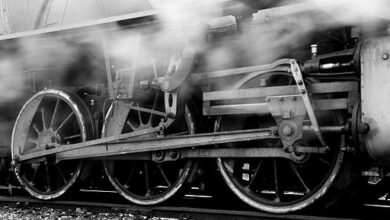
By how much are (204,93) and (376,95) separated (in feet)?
4.72

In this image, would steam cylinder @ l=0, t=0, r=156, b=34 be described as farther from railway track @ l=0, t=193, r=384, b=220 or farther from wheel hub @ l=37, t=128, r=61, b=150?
railway track @ l=0, t=193, r=384, b=220

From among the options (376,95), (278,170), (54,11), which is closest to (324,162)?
(278,170)

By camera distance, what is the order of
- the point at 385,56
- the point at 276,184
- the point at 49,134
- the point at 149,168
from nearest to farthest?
1. the point at 385,56
2. the point at 276,184
3. the point at 149,168
4. the point at 49,134

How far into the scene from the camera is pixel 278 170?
414 centimetres

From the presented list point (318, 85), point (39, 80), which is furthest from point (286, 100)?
point (39, 80)

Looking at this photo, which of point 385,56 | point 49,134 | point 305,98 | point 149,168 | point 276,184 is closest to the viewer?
point 385,56

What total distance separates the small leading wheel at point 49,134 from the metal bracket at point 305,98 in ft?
7.24

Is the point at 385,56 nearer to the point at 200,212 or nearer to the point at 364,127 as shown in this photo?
the point at 364,127

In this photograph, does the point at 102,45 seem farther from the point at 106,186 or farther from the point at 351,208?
the point at 351,208

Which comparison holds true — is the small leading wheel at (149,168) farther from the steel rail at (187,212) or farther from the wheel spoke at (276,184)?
the wheel spoke at (276,184)

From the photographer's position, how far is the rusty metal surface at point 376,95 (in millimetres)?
3242

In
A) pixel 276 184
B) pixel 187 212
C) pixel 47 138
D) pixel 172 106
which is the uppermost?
pixel 172 106

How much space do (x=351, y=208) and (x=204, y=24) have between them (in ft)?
6.17

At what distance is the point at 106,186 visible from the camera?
6176 mm
